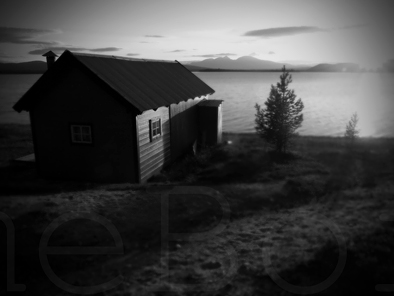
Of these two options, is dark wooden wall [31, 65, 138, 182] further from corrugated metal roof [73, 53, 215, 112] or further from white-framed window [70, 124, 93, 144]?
corrugated metal roof [73, 53, 215, 112]

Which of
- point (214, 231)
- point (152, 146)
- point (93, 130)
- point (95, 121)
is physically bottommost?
point (214, 231)

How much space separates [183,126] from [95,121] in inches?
264

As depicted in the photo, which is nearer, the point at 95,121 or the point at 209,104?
the point at 95,121

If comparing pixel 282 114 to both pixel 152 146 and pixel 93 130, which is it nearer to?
pixel 152 146

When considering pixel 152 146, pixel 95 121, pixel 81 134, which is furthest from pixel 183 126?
pixel 81 134

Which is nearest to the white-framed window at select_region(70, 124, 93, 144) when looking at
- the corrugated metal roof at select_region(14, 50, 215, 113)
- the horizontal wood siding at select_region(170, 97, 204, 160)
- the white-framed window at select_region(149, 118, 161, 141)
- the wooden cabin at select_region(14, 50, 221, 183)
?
the wooden cabin at select_region(14, 50, 221, 183)

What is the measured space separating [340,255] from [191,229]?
4.13 m

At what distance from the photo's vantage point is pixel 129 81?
15.0 meters

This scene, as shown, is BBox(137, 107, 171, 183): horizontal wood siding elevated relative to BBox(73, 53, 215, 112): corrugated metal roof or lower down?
lower down

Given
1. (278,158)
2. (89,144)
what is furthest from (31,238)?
(278,158)

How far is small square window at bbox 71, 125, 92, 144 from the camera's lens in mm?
13719

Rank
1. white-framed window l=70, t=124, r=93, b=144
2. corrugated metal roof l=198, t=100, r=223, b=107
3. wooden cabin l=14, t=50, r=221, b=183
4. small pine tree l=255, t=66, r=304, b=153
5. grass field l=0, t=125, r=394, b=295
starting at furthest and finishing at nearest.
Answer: corrugated metal roof l=198, t=100, r=223, b=107 < small pine tree l=255, t=66, r=304, b=153 < white-framed window l=70, t=124, r=93, b=144 < wooden cabin l=14, t=50, r=221, b=183 < grass field l=0, t=125, r=394, b=295

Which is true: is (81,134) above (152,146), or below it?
above

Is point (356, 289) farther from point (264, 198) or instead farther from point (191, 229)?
point (264, 198)
